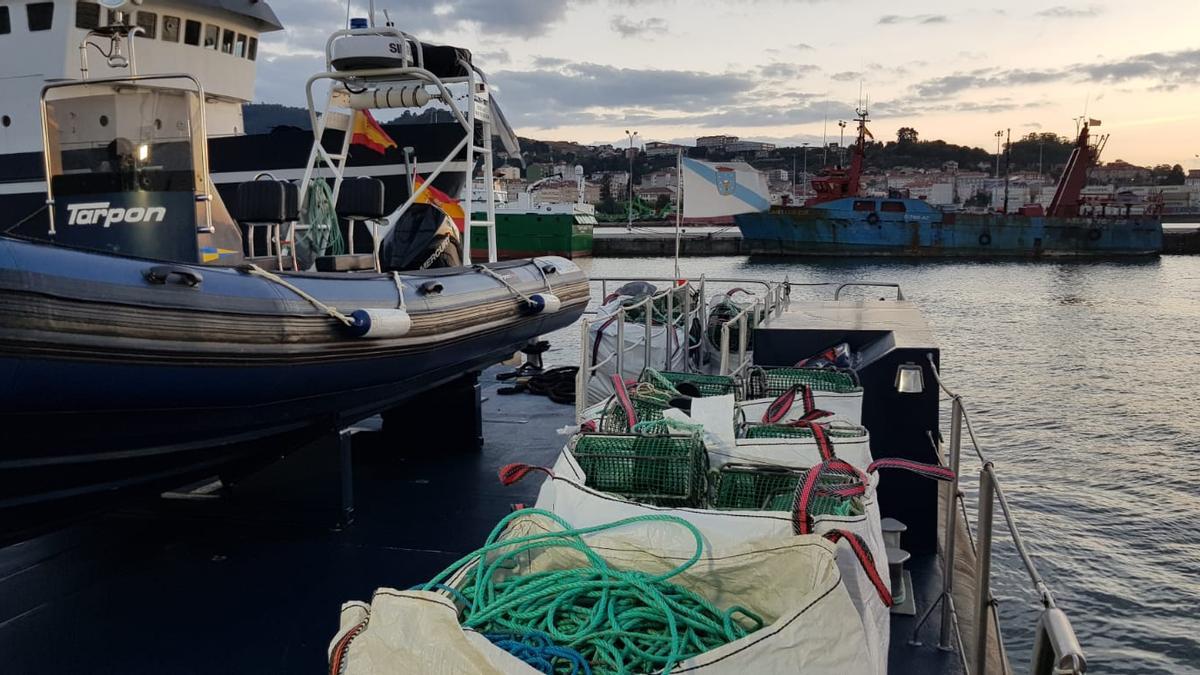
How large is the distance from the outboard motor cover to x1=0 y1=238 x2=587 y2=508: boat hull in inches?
51.6

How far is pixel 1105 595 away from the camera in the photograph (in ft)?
22.7

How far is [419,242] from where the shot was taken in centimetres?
629

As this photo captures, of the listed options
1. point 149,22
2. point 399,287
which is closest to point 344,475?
point 399,287

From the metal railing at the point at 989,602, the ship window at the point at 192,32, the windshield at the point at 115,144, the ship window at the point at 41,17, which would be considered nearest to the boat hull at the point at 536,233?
the ship window at the point at 192,32

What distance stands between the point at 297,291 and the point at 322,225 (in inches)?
85.4

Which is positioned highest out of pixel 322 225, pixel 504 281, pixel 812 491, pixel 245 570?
pixel 322 225

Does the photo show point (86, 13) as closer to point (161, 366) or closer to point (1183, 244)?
point (161, 366)

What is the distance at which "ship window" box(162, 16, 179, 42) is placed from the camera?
1484cm

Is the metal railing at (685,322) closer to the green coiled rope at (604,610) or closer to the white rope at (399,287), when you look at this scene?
the white rope at (399,287)

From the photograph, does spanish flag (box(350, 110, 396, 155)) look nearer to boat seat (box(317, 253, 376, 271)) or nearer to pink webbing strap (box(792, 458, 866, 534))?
boat seat (box(317, 253, 376, 271))

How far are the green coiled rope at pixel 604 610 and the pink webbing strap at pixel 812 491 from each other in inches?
10.9

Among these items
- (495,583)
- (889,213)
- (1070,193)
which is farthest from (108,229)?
(1070,193)

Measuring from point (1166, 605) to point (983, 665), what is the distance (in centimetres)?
536

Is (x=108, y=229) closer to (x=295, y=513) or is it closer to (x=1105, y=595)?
(x=295, y=513)
